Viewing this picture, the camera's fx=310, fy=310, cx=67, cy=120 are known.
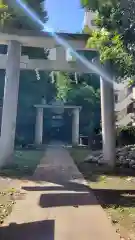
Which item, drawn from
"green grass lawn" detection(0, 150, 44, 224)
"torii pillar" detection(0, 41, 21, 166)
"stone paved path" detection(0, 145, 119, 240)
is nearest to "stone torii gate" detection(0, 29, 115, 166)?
"torii pillar" detection(0, 41, 21, 166)

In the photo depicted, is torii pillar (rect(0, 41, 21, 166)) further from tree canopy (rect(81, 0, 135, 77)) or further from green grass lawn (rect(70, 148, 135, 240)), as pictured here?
tree canopy (rect(81, 0, 135, 77))

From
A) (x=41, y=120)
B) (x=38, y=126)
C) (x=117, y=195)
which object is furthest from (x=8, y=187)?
(x=41, y=120)

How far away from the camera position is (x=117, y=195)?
727 cm

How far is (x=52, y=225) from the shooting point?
4.80 m

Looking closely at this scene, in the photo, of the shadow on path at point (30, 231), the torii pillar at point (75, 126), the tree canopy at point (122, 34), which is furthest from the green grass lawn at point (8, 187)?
the torii pillar at point (75, 126)

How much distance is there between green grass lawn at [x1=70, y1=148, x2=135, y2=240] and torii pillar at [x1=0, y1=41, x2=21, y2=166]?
3.10 m

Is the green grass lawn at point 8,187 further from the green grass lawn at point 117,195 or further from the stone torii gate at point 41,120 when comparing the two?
the stone torii gate at point 41,120

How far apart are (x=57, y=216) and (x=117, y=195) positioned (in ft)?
7.93

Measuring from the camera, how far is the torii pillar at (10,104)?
11641mm

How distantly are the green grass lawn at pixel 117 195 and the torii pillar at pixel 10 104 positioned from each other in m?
3.10

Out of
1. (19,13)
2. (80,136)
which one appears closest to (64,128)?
(80,136)

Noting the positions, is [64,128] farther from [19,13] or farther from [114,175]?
[114,175]

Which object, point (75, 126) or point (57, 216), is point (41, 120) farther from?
point (57, 216)

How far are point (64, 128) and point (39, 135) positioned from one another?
6.55 metres
